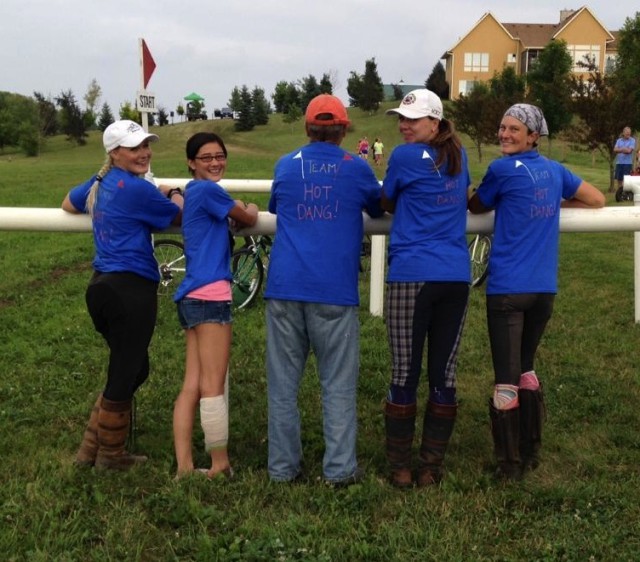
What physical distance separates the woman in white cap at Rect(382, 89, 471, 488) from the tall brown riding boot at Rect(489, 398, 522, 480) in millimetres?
311

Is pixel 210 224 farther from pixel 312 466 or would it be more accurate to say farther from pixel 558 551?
pixel 558 551

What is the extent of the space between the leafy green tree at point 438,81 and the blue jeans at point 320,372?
79.9 meters

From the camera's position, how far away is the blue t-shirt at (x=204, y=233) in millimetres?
3248

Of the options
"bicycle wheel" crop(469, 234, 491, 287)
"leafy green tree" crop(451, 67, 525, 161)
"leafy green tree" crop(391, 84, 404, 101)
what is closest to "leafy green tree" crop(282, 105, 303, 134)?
"leafy green tree" crop(391, 84, 404, 101)

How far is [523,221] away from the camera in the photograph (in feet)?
10.7

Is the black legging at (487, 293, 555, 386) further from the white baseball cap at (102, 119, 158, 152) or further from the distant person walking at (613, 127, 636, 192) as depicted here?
the distant person walking at (613, 127, 636, 192)

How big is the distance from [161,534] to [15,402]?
7.19 ft

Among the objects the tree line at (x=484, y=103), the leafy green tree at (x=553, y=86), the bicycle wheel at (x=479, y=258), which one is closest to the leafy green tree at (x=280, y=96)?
the tree line at (x=484, y=103)

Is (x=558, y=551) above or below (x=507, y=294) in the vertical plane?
below

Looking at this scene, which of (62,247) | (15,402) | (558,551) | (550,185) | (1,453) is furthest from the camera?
(62,247)

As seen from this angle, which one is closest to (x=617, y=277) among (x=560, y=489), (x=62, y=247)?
(x=560, y=489)

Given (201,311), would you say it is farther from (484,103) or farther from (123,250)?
(484,103)

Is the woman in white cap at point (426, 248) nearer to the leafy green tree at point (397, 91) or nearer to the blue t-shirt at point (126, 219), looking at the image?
the blue t-shirt at point (126, 219)

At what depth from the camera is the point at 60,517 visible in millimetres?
3193
